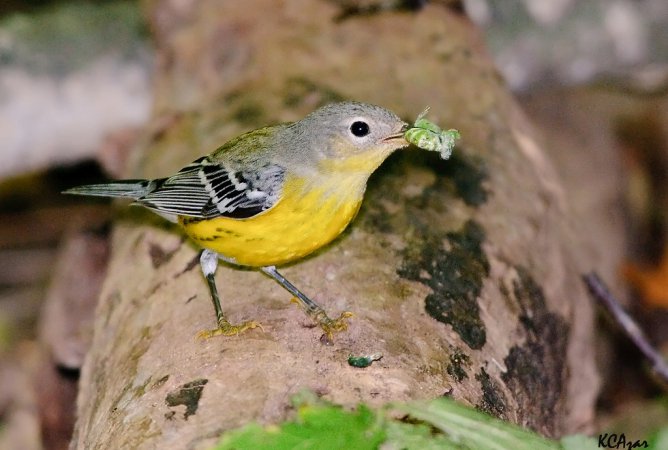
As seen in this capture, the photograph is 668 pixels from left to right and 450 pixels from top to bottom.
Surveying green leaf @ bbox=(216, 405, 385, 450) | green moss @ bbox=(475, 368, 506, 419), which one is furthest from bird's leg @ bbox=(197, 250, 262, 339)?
green leaf @ bbox=(216, 405, 385, 450)

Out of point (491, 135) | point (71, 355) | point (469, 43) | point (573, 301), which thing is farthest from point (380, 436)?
point (469, 43)

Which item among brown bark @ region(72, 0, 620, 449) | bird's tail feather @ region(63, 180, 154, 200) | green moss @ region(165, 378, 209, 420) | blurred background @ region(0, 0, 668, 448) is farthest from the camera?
blurred background @ region(0, 0, 668, 448)

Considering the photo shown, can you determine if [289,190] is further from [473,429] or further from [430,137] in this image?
[473,429]

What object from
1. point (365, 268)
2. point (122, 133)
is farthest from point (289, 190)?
point (122, 133)

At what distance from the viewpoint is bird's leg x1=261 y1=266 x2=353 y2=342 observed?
11.6ft

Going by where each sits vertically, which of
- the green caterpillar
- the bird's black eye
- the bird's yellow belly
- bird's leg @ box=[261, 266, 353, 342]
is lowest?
bird's leg @ box=[261, 266, 353, 342]

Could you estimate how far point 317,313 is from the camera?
3.65 m

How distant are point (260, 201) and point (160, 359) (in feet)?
2.94

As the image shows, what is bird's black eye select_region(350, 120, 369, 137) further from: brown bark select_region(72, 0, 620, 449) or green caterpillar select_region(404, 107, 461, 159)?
brown bark select_region(72, 0, 620, 449)

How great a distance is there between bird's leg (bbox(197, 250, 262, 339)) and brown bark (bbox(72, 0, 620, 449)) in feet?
0.19

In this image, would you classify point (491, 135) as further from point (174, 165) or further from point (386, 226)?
point (174, 165)

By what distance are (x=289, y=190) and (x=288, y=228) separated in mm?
202

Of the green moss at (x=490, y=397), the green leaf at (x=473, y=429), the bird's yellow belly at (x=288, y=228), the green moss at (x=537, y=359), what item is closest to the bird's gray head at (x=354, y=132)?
the bird's yellow belly at (x=288, y=228)

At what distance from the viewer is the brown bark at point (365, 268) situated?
3.37 meters
